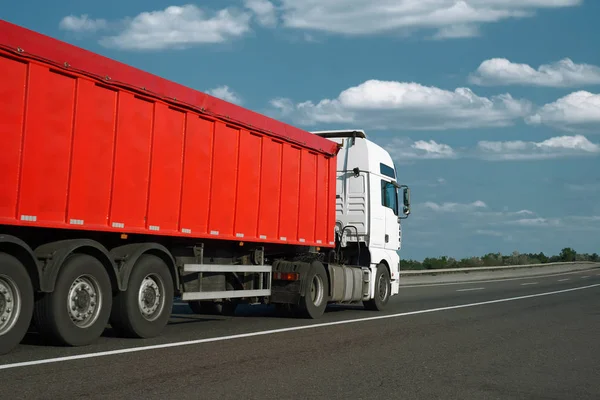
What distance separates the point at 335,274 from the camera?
16766 millimetres

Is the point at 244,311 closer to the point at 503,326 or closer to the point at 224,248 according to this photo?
the point at 224,248

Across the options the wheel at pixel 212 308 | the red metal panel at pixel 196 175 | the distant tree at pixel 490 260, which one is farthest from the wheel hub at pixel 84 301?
the distant tree at pixel 490 260

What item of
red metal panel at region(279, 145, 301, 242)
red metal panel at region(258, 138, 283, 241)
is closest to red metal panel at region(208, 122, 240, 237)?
red metal panel at region(258, 138, 283, 241)

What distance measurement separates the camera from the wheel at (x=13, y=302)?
8.88m

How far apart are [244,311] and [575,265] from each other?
5691 cm

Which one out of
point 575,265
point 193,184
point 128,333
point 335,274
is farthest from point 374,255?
point 575,265

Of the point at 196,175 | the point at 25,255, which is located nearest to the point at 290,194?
the point at 196,175

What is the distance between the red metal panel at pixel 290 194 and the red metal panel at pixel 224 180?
6.11 ft

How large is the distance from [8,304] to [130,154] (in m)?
2.78

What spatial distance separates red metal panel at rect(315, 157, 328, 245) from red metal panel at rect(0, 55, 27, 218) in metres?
8.44

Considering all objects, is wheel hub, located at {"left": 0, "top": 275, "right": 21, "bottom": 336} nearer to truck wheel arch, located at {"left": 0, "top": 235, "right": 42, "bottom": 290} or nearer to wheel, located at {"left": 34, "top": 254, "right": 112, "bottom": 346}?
truck wheel arch, located at {"left": 0, "top": 235, "right": 42, "bottom": 290}

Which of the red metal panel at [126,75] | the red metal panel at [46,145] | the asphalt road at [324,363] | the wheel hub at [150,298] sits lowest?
the asphalt road at [324,363]

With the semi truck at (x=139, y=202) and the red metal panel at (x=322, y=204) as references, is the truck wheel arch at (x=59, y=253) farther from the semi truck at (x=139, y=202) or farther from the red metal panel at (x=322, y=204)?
the red metal panel at (x=322, y=204)

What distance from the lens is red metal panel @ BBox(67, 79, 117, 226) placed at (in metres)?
9.98
